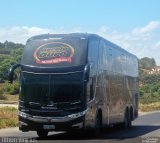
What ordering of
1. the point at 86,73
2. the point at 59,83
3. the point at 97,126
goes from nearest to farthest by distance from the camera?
the point at 86,73, the point at 59,83, the point at 97,126

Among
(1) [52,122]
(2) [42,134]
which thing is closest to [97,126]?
(2) [42,134]

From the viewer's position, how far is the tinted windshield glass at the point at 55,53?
59.4ft

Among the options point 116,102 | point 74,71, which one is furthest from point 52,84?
point 116,102

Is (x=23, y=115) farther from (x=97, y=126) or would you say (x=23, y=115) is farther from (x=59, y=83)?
(x=97, y=126)

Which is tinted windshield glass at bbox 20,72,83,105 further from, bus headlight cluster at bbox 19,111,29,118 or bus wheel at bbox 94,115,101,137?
bus wheel at bbox 94,115,101,137

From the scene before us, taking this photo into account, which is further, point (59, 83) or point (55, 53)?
point (55, 53)

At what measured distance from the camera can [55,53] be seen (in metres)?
18.3

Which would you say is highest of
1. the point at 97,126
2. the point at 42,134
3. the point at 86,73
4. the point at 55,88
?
the point at 86,73

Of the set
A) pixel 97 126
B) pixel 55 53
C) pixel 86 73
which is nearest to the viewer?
pixel 86 73

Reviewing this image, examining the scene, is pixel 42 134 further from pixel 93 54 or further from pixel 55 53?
pixel 93 54

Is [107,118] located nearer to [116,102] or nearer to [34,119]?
[116,102]

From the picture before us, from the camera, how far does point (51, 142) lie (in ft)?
57.1

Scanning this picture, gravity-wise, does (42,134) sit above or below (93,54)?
below

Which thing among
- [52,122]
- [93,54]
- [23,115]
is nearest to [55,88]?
[52,122]
